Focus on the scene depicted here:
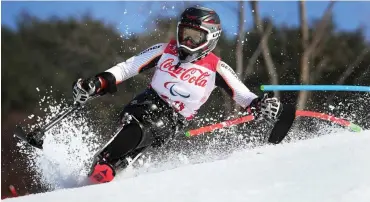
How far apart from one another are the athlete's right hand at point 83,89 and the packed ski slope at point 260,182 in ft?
4.17

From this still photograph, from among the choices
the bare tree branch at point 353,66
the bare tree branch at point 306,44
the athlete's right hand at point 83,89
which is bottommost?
the bare tree branch at point 353,66

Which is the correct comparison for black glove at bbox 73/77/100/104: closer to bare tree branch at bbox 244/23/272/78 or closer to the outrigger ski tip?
the outrigger ski tip

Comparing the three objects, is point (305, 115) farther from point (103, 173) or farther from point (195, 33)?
point (103, 173)

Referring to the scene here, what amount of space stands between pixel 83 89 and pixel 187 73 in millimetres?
948

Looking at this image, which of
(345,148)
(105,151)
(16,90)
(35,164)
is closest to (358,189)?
(345,148)

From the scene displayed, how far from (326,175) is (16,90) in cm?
1513

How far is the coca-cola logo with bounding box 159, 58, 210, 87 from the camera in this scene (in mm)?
5391

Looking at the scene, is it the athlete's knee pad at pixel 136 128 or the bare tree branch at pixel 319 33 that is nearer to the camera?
the athlete's knee pad at pixel 136 128

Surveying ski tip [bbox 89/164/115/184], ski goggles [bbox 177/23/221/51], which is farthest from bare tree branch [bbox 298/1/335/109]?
ski tip [bbox 89/164/115/184]

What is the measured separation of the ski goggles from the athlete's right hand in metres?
0.88

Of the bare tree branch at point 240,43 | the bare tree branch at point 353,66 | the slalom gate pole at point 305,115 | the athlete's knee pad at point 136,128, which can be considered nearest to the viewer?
the athlete's knee pad at point 136,128

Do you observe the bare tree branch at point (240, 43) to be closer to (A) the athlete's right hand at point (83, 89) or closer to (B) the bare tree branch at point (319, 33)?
(B) the bare tree branch at point (319, 33)

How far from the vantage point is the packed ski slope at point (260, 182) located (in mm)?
3193

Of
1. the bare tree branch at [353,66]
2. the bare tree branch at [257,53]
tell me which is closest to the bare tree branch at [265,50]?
the bare tree branch at [257,53]
